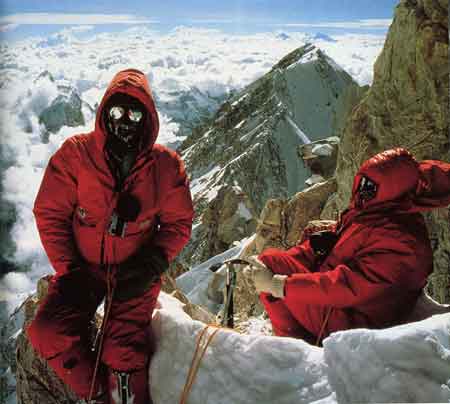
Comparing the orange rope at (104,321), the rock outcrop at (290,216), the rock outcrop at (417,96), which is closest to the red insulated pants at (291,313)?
the orange rope at (104,321)

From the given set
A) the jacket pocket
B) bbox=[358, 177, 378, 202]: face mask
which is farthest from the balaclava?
bbox=[358, 177, 378, 202]: face mask

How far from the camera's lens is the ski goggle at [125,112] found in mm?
2871

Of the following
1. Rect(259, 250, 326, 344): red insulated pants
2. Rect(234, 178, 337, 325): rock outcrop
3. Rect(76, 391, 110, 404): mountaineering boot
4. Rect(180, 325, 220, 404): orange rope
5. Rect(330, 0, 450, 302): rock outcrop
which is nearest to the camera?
Rect(180, 325, 220, 404): orange rope

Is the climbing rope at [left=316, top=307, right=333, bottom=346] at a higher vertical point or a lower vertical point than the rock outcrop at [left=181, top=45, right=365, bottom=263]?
higher

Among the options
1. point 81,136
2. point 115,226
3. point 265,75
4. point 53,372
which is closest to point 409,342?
point 115,226

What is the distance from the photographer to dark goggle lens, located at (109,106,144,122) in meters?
2.87

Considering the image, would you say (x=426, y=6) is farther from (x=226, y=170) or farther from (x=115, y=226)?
(x=226, y=170)

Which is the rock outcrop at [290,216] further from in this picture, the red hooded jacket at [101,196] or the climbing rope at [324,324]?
the red hooded jacket at [101,196]

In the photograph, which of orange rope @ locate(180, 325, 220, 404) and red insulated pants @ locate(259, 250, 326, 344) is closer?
orange rope @ locate(180, 325, 220, 404)

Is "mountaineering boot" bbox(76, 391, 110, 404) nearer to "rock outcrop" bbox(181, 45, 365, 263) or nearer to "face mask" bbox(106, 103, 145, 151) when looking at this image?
"face mask" bbox(106, 103, 145, 151)

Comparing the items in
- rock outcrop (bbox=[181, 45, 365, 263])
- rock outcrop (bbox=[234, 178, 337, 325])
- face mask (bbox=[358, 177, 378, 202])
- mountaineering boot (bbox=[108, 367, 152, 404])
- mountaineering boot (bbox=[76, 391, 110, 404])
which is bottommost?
rock outcrop (bbox=[181, 45, 365, 263])

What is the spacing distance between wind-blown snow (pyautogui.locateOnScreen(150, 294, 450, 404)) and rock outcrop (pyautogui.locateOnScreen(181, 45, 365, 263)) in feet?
111

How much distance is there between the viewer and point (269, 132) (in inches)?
2334

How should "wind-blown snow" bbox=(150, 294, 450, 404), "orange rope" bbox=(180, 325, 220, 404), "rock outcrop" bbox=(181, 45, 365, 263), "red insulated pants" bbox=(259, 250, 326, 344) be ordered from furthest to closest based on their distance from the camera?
"rock outcrop" bbox=(181, 45, 365, 263)
"red insulated pants" bbox=(259, 250, 326, 344)
"orange rope" bbox=(180, 325, 220, 404)
"wind-blown snow" bbox=(150, 294, 450, 404)
